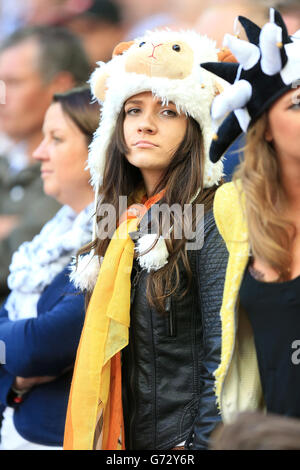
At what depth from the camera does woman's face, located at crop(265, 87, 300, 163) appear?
155 cm

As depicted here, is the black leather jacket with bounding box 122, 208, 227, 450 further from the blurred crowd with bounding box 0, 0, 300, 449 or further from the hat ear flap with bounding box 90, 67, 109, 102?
the blurred crowd with bounding box 0, 0, 300, 449

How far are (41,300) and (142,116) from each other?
0.85 m

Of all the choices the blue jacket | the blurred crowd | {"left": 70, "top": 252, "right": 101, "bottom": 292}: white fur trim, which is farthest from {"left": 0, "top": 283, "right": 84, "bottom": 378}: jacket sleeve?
the blurred crowd

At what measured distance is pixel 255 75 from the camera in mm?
1606

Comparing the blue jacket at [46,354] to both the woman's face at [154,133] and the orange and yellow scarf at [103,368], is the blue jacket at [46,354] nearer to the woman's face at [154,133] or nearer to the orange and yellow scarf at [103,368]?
the orange and yellow scarf at [103,368]

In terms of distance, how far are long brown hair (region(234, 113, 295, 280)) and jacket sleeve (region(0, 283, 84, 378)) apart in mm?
978

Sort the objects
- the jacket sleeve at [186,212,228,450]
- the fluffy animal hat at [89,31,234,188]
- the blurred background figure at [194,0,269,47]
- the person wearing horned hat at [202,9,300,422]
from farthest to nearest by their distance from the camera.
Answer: the blurred background figure at [194,0,269,47]
the fluffy animal hat at [89,31,234,188]
the jacket sleeve at [186,212,228,450]
the person wearing horned hat at [202,9,300,422]

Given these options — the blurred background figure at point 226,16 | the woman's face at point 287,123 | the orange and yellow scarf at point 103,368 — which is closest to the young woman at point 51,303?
the orange and yellow scarf at point 103,368

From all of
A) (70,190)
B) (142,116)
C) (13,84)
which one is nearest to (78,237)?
(70,190)

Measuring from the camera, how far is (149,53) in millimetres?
2148

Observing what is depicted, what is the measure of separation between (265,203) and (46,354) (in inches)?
45.0

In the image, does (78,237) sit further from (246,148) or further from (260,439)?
(260,439)

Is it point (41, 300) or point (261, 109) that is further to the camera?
point (41, 300)

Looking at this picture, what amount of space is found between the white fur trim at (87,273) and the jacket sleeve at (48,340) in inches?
8.6
